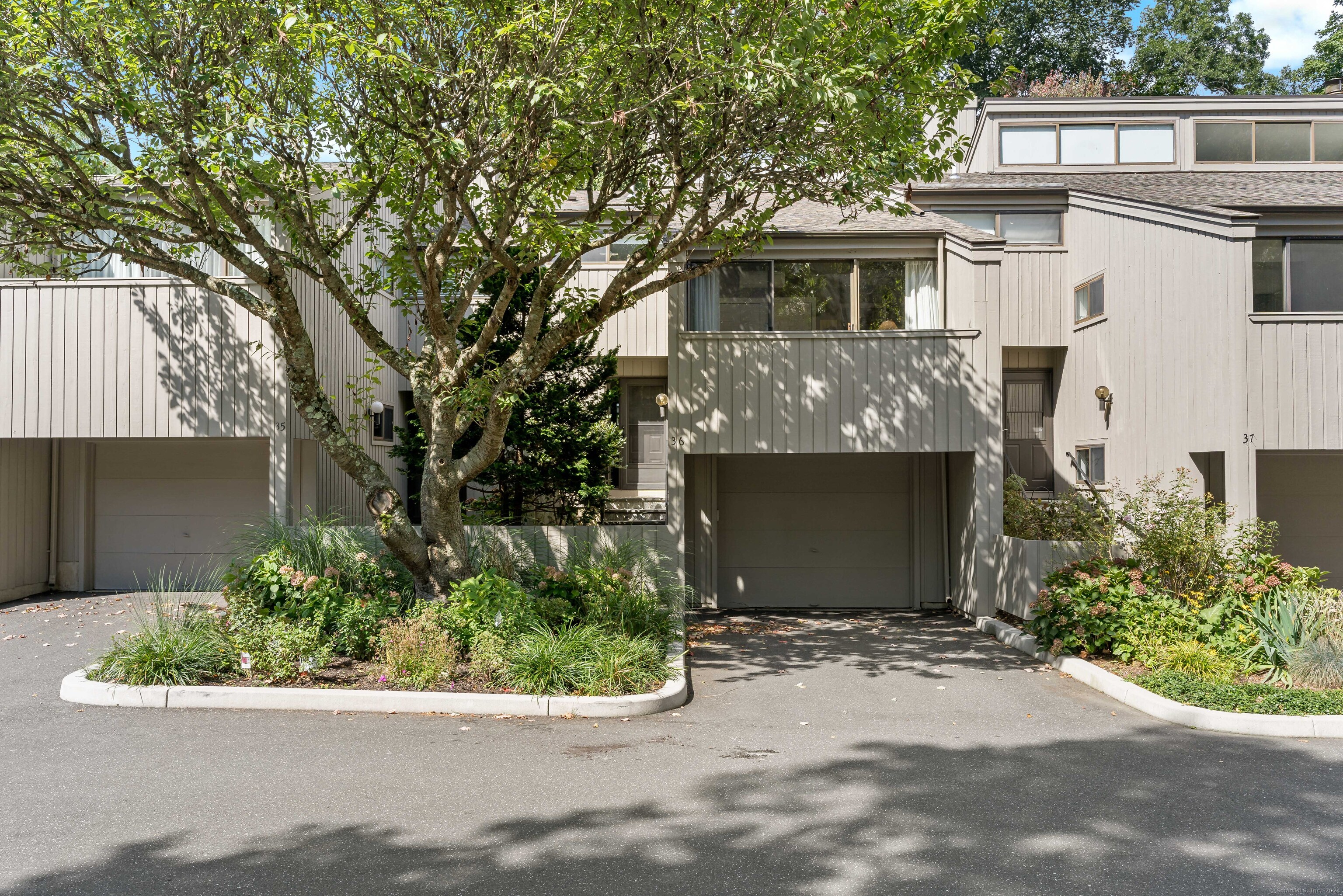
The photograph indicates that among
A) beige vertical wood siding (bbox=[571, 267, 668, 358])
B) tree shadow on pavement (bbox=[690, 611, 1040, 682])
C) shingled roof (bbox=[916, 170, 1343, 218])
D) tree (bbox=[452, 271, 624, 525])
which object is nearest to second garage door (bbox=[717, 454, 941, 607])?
tree shadow on pavement (bbox=[690, 611, 1040, 682])

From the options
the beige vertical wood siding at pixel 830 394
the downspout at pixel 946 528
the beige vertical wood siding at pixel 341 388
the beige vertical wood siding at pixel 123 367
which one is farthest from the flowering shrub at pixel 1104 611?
the beige vertical wood siding at pixel 123 367

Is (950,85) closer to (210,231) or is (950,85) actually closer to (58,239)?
(210,231)

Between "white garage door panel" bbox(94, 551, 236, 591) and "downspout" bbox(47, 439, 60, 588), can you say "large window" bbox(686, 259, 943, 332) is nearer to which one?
"white garage door panel" bbox(94, 551, 236, 591)

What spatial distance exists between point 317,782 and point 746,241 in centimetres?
744

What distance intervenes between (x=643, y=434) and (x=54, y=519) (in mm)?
8915

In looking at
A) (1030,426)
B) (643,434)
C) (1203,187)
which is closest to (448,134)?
(643,434)

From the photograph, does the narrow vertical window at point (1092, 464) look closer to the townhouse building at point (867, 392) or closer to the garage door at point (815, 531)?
the townhouse building at point (867, 392)

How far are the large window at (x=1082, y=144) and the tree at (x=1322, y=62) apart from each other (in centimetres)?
2075

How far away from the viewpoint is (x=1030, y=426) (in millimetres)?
15789

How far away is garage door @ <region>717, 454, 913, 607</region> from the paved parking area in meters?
5.88

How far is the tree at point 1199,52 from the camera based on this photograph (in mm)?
35875

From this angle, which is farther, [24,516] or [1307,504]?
[1307,504]

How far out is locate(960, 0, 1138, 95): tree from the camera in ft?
125

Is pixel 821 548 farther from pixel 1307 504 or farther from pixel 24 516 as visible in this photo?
pixel 24 516
